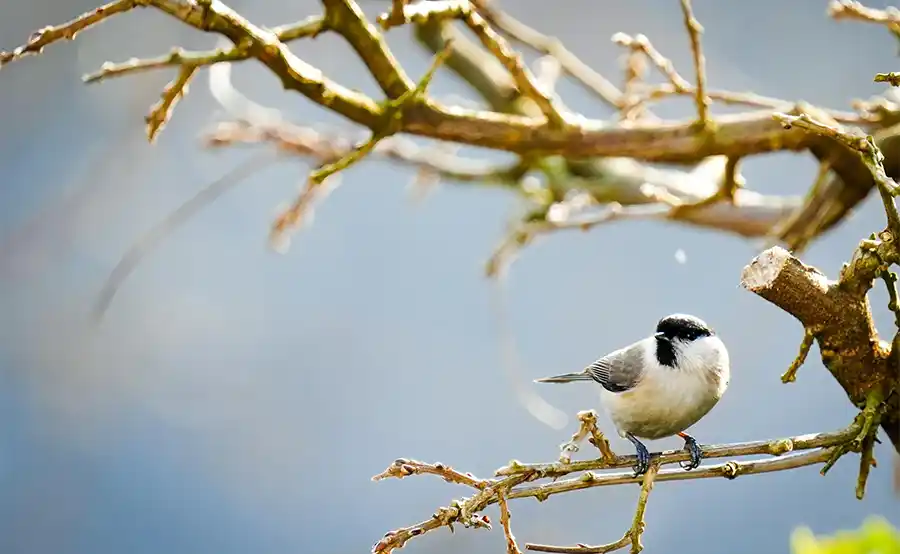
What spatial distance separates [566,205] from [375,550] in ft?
2.67

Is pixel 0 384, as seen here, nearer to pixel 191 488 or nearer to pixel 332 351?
pixel 191 488

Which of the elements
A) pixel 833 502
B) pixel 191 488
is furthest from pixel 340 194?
pixel 833 502

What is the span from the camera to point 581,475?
800 millimetres

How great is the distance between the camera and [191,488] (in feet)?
9.82

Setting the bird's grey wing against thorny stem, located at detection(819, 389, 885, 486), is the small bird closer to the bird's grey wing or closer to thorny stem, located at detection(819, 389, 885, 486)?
the bird's grey wing

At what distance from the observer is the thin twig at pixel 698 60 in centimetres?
111

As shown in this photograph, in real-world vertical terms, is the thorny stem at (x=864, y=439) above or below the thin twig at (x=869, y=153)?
below

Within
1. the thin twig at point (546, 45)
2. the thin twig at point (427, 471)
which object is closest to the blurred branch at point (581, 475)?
the thin twig at point (427, 471)

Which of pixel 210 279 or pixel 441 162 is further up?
pixel 210 279

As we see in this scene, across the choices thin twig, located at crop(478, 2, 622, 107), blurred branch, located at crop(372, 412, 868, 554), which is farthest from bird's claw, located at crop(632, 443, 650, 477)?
thin twig, located at crop(478, 2, 622, 107)

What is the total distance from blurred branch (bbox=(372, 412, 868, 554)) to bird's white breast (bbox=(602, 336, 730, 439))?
101 mm

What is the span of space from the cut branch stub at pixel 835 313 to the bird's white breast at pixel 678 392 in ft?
0.36

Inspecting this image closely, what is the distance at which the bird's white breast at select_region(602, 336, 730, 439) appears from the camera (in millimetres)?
951

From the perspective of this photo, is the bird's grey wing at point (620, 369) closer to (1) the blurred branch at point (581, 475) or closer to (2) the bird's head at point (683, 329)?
(2) the bird's head at point (683, 329)
